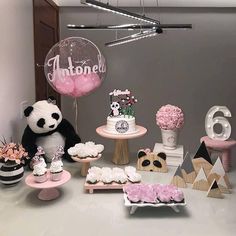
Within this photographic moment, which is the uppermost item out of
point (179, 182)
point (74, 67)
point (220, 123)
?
point (74, 67)

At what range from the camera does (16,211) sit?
1162 millimetres

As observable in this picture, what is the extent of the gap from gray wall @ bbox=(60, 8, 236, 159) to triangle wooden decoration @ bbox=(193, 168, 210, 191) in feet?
4.44

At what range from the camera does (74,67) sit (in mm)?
1622

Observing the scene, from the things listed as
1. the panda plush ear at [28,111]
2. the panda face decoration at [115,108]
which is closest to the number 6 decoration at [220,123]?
the panda face decoration at [115,108]

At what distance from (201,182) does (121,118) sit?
1.89ft

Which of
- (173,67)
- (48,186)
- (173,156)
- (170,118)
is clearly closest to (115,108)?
(170,118)

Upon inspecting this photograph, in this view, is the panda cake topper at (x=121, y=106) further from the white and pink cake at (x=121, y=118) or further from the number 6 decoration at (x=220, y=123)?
the number 6 decoration at (x=220, y=123)

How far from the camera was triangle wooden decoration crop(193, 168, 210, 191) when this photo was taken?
1.36m

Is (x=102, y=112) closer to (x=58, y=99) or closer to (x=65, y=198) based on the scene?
(x=58, y=99)

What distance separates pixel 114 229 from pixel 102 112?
1744 millimetres

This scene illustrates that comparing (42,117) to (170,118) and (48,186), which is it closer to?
(48,186)

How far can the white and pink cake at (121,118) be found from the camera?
1.67 m

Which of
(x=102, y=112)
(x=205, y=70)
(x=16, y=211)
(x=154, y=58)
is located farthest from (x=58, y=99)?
(x=16, y=211)

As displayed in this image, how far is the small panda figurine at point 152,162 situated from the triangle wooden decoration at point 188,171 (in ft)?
0.56
